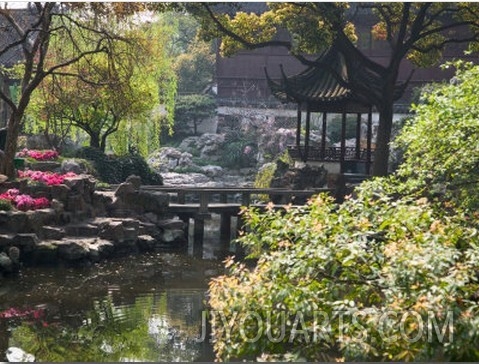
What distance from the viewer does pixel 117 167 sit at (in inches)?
754

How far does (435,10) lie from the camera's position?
17906 mm

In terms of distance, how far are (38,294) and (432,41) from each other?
12753mm

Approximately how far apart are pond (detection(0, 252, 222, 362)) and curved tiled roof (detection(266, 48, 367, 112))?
24.9 ft

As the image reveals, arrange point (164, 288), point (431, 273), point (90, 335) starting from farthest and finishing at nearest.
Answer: point (164, 288) < point (90, 335) < point (431, 273)

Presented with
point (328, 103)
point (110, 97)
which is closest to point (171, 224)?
point (110, 97)

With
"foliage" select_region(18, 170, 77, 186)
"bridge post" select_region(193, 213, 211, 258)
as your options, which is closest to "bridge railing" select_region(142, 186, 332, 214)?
"bridge post" select_region(193, 213, 211, 258)

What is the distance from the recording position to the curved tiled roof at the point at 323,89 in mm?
18969

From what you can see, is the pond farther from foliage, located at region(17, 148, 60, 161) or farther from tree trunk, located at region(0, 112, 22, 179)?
foliage, located at region(17, 148, 60, 161)

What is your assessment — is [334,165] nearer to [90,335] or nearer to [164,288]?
[164,288]

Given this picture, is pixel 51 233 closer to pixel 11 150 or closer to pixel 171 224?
pixel 11 150

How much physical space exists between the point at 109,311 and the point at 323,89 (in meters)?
11.6

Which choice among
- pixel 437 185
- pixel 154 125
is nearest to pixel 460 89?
pixel 437 185

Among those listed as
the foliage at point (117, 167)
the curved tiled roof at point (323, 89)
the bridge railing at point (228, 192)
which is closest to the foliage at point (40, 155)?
the foliage at point (117, 167)

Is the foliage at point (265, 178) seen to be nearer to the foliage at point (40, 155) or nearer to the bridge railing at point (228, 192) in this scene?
the bridge railing at point (228, 192)
